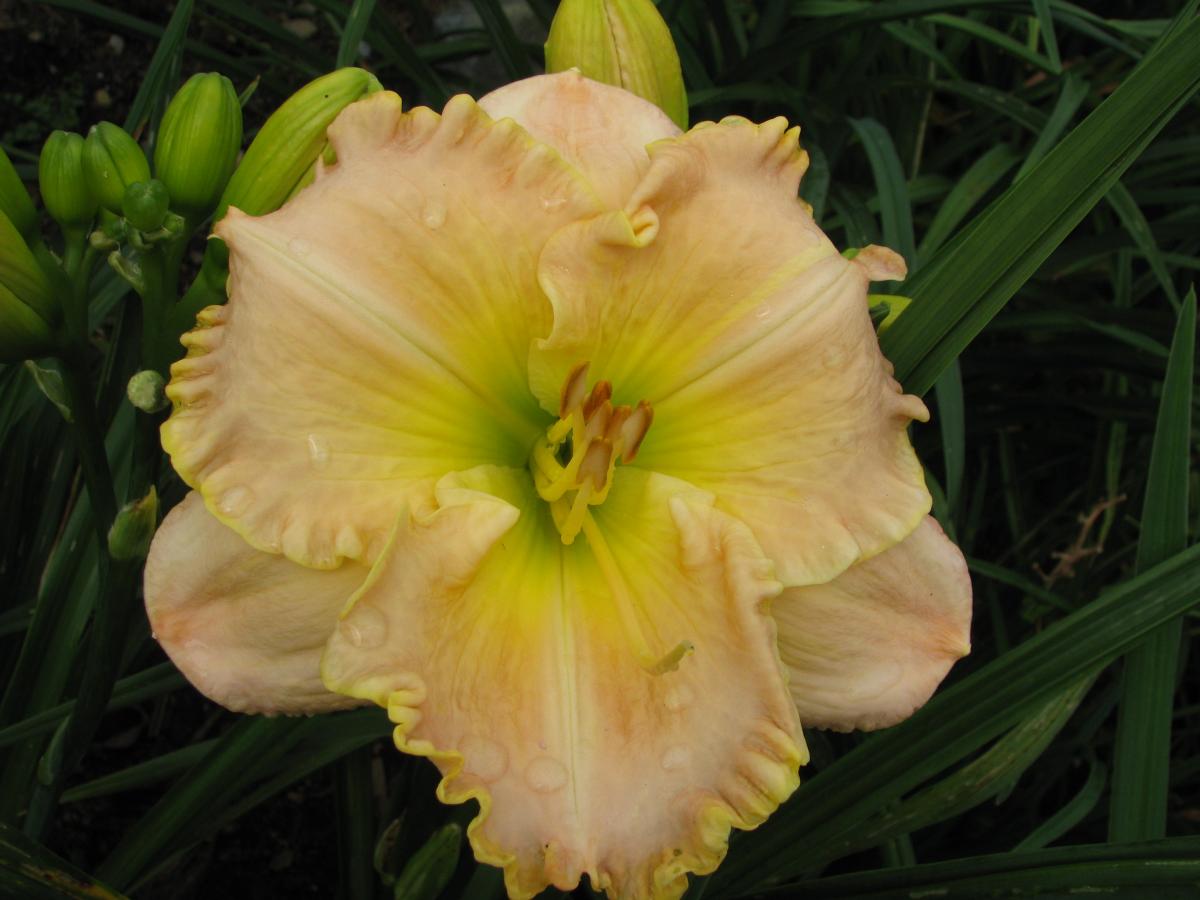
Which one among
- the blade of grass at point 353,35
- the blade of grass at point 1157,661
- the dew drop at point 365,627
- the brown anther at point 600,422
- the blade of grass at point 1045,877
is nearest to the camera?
the dew drop at point 365,627

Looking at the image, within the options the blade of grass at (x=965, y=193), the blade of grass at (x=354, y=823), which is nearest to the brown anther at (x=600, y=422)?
the blade of grass at (x=354, y=823)

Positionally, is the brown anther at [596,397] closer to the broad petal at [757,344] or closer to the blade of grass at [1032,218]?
the broad petal at [757,344]

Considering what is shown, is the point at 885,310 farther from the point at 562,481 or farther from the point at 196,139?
the point at 196,139

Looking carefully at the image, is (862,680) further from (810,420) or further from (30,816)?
(30,816)

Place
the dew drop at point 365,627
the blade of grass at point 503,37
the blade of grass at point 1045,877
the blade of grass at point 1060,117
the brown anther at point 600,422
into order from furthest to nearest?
the blade of grass at point 503,37, the blade of grass at point 1060,117, the blade of grass at point 1045,877, the brown anther at point 600,422, the dew drop at point 365,627

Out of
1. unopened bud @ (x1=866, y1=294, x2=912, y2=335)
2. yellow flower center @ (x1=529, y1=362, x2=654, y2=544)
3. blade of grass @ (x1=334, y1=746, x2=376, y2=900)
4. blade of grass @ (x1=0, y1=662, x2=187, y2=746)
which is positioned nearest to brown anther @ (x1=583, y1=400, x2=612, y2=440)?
yellow flower center @ (x1=529, y1=362, x2=654, y2=544)

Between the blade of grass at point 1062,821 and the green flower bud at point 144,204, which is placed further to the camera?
the blade of grass at point 1062,821
